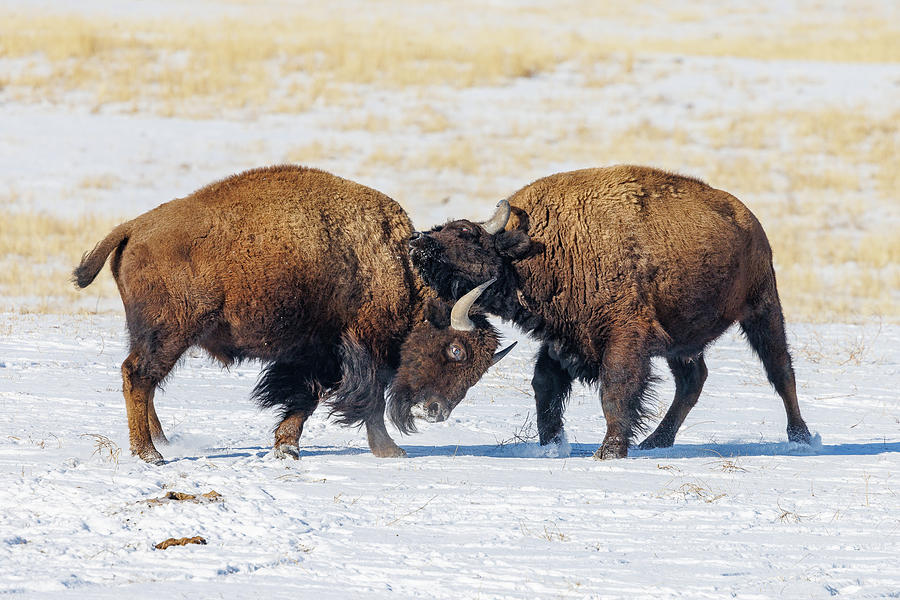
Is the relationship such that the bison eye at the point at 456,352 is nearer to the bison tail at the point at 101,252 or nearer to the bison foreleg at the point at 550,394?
the bison foreleg at the point at 550,394

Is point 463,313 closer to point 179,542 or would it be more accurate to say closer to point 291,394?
point 291,394

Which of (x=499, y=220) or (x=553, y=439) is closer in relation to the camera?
(x=499, y=220)

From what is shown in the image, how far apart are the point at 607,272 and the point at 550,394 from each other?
803 mm

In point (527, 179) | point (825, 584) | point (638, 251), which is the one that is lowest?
point (527, 179)

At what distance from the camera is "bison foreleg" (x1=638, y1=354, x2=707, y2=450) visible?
7160 mm

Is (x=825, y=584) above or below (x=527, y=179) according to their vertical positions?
above

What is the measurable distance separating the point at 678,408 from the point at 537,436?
901 mm

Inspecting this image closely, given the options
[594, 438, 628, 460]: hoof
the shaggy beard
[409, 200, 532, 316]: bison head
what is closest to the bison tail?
[409, 200, 532, 316]: bison head

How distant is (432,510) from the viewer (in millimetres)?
4727

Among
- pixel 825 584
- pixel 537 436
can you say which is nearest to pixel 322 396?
pixel 537 436

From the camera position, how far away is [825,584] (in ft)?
12.9

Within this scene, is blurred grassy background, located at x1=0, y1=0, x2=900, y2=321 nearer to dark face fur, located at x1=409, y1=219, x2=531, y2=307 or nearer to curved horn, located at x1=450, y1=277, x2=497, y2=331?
dark face fur, located at x1=409, y1=219, x2=531, y2=307

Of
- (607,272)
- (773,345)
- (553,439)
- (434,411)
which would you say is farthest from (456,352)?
(773,345)

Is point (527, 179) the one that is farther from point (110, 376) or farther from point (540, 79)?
point (110, 376)
